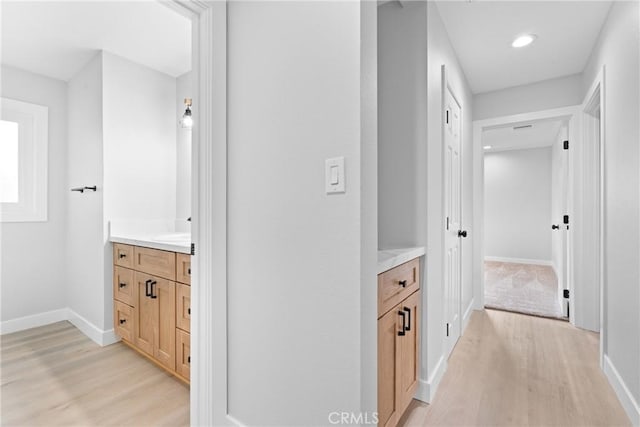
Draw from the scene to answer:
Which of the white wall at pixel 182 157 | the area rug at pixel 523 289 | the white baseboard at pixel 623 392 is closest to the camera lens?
the white baseboard at pixel 623 392

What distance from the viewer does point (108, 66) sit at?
8.55ft

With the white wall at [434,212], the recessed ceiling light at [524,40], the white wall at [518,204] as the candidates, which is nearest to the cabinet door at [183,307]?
the white wall at [434,212]

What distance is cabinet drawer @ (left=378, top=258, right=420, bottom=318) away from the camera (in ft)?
4.16

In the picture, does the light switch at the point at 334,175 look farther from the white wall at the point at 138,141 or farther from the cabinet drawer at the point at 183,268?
the white wall at the point at 138,141

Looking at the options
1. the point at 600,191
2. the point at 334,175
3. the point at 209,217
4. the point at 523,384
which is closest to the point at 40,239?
the point at 209,217

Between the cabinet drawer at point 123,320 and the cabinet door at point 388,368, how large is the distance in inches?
75.0

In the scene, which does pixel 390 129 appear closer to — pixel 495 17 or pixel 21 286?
pixel 495 17

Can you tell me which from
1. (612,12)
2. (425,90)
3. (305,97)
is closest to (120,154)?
(305,97)

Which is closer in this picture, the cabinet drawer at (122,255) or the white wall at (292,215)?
the white wall at (292,215)

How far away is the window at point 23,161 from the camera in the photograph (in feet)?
9.16

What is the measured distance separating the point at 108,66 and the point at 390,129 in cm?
238

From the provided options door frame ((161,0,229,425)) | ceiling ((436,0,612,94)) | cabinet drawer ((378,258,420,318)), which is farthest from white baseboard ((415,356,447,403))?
ceiling ((436,0,612,94))

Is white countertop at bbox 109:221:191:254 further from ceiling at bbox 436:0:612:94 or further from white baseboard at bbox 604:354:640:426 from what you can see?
white baseboard at bbox 604:354:640:426

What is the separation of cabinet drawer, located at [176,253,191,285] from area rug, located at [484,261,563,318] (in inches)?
127
